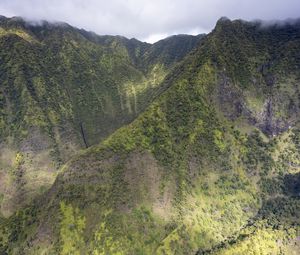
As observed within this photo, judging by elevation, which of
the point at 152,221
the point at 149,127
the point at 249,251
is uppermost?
the point at 149,127

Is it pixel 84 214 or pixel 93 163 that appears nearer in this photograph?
pixel 84 214

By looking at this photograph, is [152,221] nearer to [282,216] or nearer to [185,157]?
[185,157]

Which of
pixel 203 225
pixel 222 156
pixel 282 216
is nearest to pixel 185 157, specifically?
pixel 222 156

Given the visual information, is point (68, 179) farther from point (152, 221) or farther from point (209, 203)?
point (209, 203)

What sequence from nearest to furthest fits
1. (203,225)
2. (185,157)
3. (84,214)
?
(84,214)
(203,225)
(185,157)

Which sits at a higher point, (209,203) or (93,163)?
(93,163)

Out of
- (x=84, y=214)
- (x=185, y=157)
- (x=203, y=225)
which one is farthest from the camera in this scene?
(x=185, y=157)

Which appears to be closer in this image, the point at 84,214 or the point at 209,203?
the point at 84,214

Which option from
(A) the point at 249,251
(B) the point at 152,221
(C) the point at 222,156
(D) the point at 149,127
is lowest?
(A) the point at 249,251

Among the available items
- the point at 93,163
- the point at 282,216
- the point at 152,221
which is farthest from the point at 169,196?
the point at 282,216
